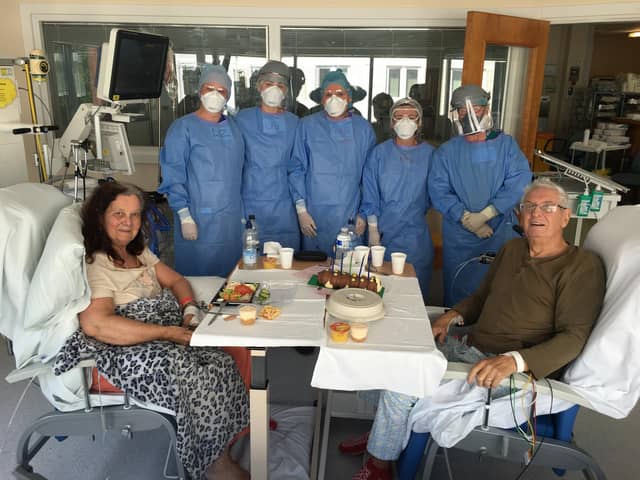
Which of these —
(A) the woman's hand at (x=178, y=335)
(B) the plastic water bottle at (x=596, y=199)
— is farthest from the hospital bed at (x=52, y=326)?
(B) the plastic water bottle at (x=596, y=199)

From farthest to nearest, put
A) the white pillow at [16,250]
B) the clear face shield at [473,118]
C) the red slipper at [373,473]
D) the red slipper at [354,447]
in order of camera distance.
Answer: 1. the clear face shield at [473,118]
2. the red slipper at [354,447]
3. the red slipper at [373,473]
4. the white pillow at [16,250]

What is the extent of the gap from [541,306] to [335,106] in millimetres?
1591

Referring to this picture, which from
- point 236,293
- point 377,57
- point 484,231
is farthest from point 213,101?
point 377,57

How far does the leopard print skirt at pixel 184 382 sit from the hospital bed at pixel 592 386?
Result: 0.64 m

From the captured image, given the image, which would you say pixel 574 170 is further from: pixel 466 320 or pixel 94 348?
pixel 94 348

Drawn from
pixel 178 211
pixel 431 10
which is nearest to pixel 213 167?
pixel 178 211

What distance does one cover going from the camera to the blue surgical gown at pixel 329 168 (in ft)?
9.34

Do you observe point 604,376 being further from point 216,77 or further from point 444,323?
point 216,77

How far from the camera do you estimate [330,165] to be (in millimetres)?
2846

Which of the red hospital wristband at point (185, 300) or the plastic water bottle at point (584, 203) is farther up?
the plastic water bottle at point (584, 203)

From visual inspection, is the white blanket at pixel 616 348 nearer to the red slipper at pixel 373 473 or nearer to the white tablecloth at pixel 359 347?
the white tablecloth at pixel 359 347

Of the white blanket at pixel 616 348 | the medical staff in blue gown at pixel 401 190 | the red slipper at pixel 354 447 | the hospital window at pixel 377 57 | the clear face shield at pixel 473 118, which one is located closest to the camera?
the white blanket at pixel 616 348

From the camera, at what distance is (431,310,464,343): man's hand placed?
1.96 meters

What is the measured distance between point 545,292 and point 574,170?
6.11 feet
